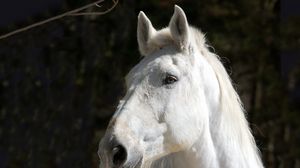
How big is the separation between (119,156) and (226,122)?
0.71 meters

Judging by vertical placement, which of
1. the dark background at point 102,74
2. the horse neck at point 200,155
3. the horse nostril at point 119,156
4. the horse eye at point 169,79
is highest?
the horse eye at point 169,79

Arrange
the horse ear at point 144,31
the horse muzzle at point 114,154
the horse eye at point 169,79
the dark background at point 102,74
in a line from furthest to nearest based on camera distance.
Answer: the dark background at point 102,74, the horse ear at point 144,31, the horse eye at point 169,79, the horse muzzle at point 114,154

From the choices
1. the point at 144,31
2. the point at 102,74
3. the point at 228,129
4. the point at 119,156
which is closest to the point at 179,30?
the point at 144,31

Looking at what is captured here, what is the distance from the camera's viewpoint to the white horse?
319 centimetres

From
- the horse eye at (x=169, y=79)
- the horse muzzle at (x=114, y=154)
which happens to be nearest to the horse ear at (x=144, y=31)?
the horse eye at (x=169, y=79)

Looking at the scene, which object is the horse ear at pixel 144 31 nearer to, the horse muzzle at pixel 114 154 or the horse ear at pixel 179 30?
the horse ear at pixel 179 30

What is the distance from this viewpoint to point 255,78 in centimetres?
917

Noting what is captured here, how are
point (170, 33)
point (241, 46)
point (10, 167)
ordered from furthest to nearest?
point (241, 46) → point (10, 167) → point (170, 33)

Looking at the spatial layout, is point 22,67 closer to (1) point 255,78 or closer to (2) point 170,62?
(1) point 255,78

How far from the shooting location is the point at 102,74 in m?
8.93

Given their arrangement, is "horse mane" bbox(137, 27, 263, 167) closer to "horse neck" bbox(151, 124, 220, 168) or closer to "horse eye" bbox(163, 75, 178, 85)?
"horse neck" bbox(151, 124, 220, 168)

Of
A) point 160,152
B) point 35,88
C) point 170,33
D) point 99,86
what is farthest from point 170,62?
point 99,86

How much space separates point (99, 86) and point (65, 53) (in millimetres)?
630

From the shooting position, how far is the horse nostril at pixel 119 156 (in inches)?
122
